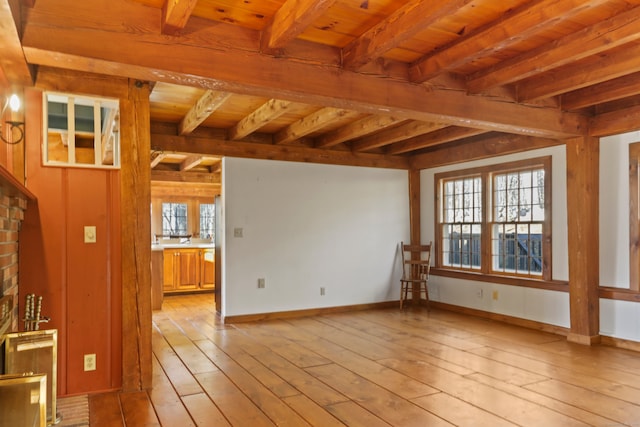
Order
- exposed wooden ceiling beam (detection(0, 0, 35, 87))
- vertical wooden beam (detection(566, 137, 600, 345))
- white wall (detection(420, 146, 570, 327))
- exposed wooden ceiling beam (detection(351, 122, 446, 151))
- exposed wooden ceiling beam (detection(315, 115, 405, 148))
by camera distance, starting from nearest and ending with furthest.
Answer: exposed wooden ceiling beam (detection(0, 0, 35, 87))
vertical wooden beam (detection(566, 137, 600, 345))
exposed wooden ceiling beam (detection(315, 115, 405, 148))
white wall (detection(420, 146, 570, 327))
exposed wooden ceiling beam (detection(351, 122, 446, 151))

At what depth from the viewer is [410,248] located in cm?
662

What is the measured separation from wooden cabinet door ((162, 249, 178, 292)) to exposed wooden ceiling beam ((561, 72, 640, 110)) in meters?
6.33

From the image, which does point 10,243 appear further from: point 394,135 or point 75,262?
point 394,135

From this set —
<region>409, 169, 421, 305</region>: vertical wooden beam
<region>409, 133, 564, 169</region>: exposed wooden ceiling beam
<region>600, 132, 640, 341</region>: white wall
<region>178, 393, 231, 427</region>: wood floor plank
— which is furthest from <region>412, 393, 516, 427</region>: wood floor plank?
<region>409, 169, 421, 305</region>: vertical wooden beam

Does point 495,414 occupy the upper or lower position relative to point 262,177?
lower

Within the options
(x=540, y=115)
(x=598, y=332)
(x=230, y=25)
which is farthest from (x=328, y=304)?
(x=230, y=25)

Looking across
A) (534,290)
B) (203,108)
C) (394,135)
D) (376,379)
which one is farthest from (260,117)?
(534,290)

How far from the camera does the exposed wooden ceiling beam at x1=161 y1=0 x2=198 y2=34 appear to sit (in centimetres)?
206

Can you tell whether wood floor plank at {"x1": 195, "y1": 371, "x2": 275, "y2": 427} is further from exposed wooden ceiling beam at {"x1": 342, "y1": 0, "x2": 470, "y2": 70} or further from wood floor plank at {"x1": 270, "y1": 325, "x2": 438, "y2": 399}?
exposed wooden ceiling beam at {"x1": 342, "y1": 0, "x2": 470, "y2": 70}

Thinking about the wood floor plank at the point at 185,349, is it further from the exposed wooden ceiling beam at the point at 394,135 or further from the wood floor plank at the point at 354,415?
the exposed wooden ceiling beam at the point at 394,135

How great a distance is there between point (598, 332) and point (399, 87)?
11.1 ft

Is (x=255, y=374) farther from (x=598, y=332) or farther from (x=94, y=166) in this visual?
(x=598, y=332)

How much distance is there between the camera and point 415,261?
644 centimetres

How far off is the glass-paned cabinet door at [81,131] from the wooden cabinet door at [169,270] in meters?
4.60
